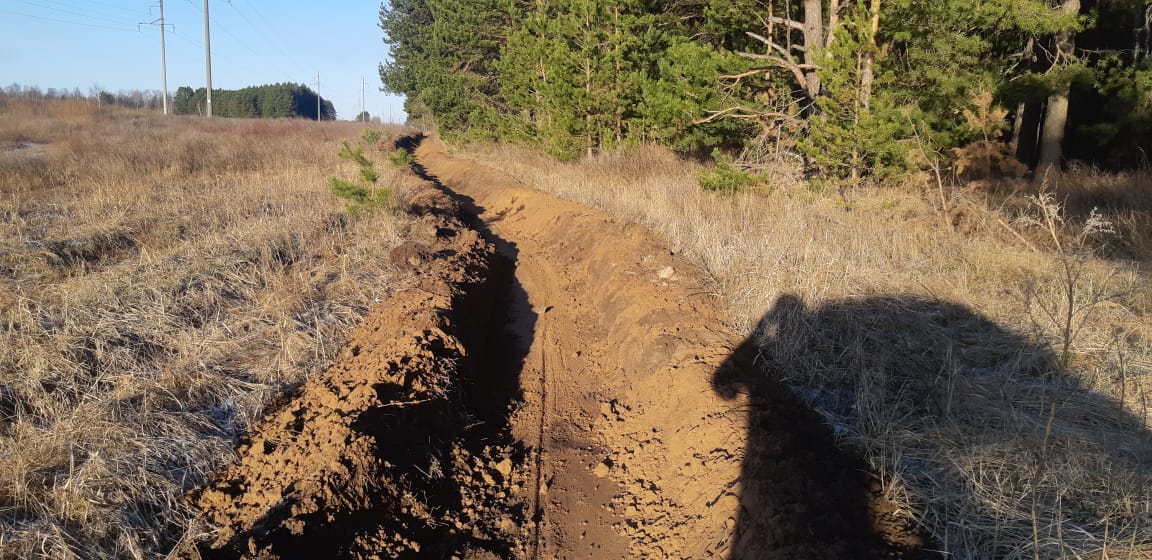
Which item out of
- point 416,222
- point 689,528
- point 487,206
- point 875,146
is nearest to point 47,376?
point 689,528

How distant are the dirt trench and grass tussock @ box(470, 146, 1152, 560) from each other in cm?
31

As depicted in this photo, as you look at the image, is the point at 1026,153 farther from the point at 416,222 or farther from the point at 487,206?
the point at 416,222

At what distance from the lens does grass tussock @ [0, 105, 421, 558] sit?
9.49 ft

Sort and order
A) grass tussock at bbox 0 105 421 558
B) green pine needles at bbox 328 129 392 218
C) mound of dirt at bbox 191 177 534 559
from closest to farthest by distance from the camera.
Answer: grass tussock at bbox 0 105 421 558
mound of dirt at bbox 191 177 534 559
green pine needles at bbox 328 129 392 218

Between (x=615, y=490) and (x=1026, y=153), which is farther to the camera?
(x=1026, y=153)

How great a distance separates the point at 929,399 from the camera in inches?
149

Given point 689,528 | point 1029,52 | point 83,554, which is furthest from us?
point 1029,52

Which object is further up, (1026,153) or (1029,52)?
(1029,52)

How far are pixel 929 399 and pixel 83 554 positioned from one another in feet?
14.6

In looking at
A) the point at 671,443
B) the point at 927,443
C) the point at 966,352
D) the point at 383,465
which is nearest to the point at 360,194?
the point at 383,465

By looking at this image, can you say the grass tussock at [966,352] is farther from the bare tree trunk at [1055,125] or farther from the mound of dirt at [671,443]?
the bare tree trunk at [1055,125]

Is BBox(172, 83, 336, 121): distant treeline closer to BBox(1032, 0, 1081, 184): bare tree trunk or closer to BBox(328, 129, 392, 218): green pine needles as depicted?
BBox(328, 129, 392, 218): green pine needles

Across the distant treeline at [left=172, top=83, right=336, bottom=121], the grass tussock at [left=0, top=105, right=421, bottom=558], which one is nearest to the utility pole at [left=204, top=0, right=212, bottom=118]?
the grass tussock at [left=0, top=105, right=421, bottom=558]

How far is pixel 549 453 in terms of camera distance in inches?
170
